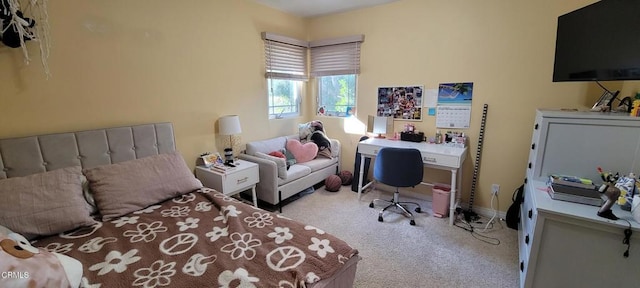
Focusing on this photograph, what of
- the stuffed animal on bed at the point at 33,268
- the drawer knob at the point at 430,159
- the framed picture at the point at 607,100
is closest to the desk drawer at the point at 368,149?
the drawer knob at the point at 430,159

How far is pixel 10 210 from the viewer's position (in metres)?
1.45

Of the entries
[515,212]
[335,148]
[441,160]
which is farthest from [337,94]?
[515,212]

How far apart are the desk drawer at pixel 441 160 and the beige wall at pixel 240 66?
55 cm

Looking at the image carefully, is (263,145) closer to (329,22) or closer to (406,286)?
(329,22)

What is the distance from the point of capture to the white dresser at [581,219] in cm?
139

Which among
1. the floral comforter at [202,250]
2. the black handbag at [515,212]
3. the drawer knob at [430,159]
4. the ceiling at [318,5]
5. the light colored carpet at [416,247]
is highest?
the ceiling at [318,5]

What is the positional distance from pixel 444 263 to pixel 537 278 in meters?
0.64

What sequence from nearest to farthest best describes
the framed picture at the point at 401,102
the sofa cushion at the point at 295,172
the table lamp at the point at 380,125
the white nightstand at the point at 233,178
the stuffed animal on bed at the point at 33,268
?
1. the stuffed animal on bed at the point at 33,268
2. the white nightstand at the point at 233,178
3. the sofa cushion at the point at 295,172
4. the framed picture at the point at 401,102
5. the table lamp at the point at 380,125

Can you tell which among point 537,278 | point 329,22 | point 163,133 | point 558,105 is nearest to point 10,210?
point 163,133

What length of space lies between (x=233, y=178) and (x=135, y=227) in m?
1.02

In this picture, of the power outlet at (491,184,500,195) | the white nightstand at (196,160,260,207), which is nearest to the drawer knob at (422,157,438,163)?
the power outlet at (491,184,500,195)

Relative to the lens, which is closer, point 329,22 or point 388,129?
point 388,129

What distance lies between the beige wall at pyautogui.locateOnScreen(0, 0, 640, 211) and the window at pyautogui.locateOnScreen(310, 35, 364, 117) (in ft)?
Result: 0.49

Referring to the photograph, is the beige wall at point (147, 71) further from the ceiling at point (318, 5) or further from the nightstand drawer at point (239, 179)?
the nightstand drawer at point (239, 179)
